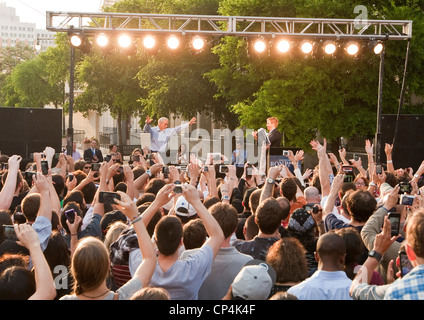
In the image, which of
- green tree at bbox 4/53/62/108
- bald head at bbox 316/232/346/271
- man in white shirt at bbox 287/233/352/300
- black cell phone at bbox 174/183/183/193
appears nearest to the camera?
man in white shirt at bbox 287/233/352/300

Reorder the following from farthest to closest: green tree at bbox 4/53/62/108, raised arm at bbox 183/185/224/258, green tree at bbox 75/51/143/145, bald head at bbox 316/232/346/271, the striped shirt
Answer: green tree at bbox 4/53/62/108 → green tree at bbox 75/51/143/145 → raised arm at bbox 183/185/224/258 → bald head at bbox 316/232/346/271 → the striped shirt

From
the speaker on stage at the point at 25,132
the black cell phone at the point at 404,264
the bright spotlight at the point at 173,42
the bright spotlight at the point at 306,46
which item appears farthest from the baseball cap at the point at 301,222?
the speaker on stage at the point at 25,132

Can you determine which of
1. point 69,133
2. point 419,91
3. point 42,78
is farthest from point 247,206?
point 42,78

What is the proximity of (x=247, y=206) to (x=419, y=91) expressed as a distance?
15.7 metres

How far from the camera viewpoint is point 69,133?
17.6 meters

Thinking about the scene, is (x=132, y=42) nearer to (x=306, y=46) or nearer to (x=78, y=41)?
(x=78, y=41)

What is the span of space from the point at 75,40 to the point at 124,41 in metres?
1.12

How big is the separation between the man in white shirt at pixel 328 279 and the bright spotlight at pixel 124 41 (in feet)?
33.6

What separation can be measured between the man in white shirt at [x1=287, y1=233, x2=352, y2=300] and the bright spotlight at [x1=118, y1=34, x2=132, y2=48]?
10229mm

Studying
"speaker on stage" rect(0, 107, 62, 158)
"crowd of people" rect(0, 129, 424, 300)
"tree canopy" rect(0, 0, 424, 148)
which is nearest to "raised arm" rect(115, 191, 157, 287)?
"crowd of people" rect(0, 129, 424, 300)

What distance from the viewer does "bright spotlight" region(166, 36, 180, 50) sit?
13.3 meters

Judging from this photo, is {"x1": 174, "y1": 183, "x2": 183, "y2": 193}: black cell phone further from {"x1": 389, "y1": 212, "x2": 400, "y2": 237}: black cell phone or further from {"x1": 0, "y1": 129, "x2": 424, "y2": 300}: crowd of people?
{"x1": 389, "y1": 212, "x2": 400, "y2": 237}: black cell phone

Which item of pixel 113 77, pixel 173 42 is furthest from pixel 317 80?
pixel 113 77

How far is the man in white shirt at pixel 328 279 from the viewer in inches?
143
